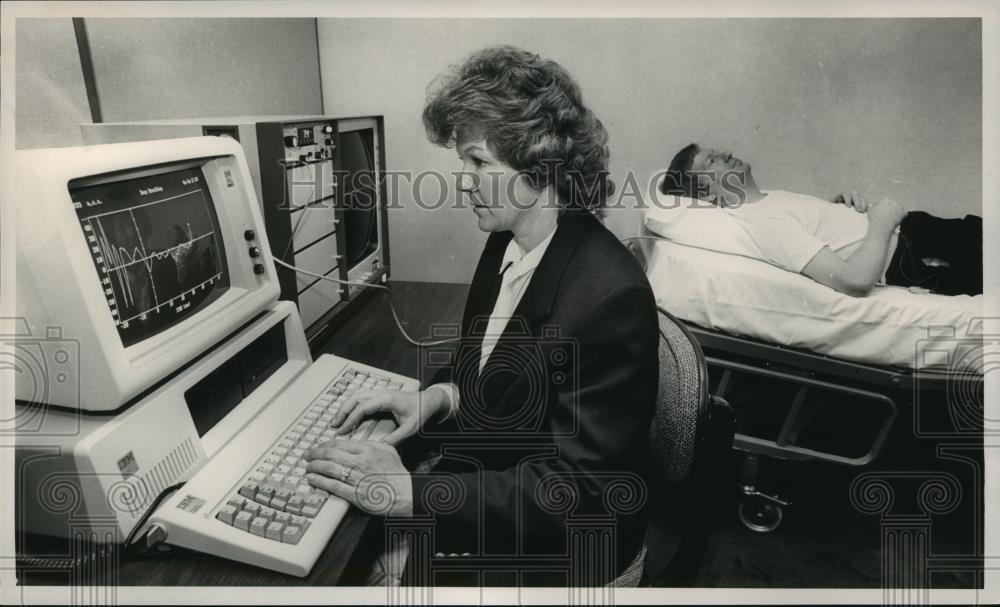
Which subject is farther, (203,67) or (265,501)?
(203,67)

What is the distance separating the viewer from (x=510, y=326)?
858mm

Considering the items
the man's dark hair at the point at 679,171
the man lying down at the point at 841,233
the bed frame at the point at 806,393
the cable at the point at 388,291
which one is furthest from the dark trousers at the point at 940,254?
the cable at the point at 388,291

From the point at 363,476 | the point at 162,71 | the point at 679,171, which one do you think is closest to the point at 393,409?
the point at 363,476

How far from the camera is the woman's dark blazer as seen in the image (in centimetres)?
70

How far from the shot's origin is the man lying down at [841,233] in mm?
932

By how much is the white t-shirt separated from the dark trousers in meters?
0.05

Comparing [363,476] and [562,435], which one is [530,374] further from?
[363,476]

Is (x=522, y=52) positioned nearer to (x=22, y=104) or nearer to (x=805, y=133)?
(x=805, y=133)

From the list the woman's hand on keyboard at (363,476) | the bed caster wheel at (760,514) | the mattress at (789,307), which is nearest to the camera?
the woman's hand on keyboard at (363,476)

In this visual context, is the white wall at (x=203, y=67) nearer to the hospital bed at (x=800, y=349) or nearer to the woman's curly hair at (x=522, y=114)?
the woman's curly hair at (x=522, y=114)

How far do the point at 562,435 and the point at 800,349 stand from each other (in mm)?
794

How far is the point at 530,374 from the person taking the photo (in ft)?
2.64

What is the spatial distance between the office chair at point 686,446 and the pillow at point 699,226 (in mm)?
239

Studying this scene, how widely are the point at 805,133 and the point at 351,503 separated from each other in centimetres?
90
